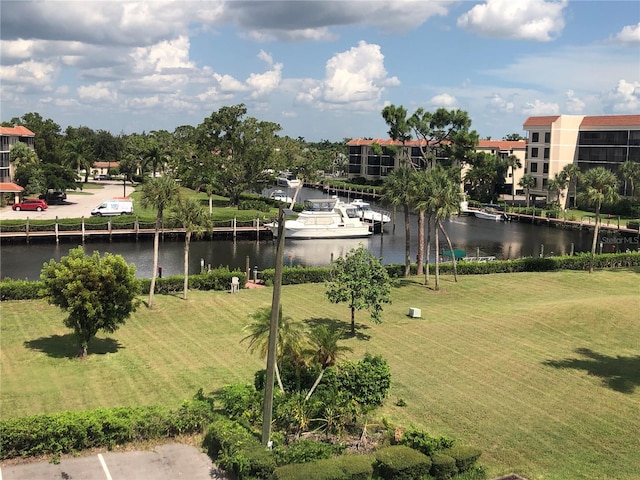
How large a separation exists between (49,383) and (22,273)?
35.4 metres

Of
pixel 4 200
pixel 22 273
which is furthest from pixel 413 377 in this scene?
pixel 4 200

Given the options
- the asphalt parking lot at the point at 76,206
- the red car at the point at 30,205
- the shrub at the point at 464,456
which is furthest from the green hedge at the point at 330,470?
the red car at the point at 30,205

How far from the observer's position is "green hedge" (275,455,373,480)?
55.8ft

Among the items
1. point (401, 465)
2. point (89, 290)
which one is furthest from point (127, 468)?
point (89, 290)

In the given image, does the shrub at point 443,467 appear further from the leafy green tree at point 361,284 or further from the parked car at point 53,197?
the parked car at point 53,197

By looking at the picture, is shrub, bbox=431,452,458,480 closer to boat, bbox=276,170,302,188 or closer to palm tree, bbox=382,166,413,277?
palm tree, bbox=382,166,413,277

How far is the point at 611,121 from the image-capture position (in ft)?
356

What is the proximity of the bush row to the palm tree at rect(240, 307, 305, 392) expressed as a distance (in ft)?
10.6

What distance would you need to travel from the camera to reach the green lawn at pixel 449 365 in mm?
22234

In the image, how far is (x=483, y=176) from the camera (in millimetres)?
118500

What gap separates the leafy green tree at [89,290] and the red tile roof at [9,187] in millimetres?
65586

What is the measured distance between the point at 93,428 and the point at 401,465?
28.1 ft

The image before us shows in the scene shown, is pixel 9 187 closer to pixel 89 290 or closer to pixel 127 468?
pixel 89 290

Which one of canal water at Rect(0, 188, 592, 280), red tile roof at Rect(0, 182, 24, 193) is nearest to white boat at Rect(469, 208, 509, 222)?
canal water at Rect(0, 188, 592, 280)
